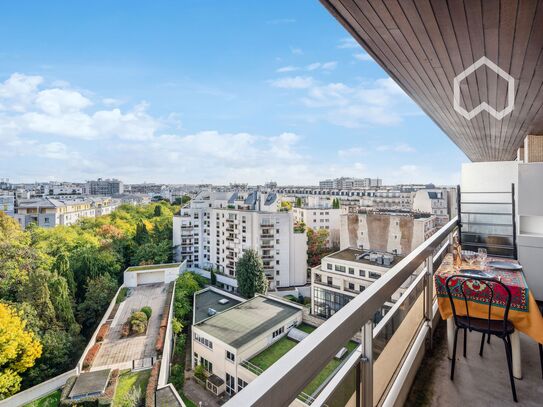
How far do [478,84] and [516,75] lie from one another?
28 cm

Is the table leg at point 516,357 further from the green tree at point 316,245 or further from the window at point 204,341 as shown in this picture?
the green tree at point 316,245

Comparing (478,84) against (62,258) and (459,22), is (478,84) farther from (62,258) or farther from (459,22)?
(62,258)

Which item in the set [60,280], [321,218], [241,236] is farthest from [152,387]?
[321,218]

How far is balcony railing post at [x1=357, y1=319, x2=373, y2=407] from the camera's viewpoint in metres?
1.08

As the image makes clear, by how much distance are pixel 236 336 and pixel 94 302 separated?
10320 mm

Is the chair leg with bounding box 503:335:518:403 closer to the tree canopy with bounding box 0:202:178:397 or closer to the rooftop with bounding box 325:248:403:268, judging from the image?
the rooftop with bounding box 325:248:403:268

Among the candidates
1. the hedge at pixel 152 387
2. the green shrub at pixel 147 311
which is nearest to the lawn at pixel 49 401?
the hedge at pixel 152 387

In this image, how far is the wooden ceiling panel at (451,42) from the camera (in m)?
1.55

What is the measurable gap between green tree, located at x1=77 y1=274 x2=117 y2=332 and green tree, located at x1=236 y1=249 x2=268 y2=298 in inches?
315

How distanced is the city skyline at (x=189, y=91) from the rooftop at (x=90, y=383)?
41.6 feet

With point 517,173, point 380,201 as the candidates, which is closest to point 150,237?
point 517,173

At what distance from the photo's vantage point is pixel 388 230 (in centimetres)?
1948

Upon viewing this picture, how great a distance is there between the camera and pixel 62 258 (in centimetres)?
1675

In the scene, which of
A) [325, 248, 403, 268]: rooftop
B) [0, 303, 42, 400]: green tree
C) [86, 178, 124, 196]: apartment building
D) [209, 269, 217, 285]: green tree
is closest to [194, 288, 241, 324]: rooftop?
[209, 269, 217, 285]: green tree
